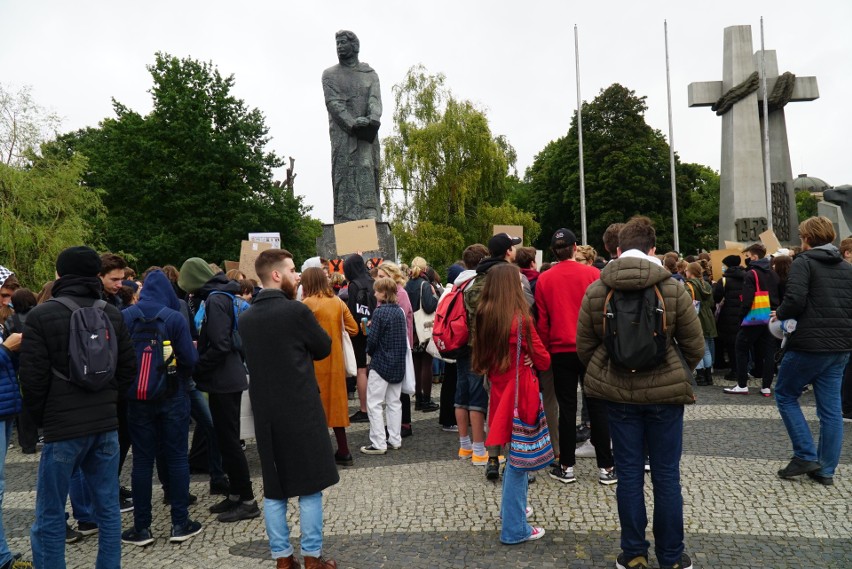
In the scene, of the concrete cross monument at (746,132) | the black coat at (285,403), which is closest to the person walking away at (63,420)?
the black coat at (285,403)

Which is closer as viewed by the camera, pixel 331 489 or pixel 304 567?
pixel 304 567

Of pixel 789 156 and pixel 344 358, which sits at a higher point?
pixel 789 156

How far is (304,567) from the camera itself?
398 centimetres

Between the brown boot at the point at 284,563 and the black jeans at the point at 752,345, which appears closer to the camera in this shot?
the brown boot at the point at 284,563

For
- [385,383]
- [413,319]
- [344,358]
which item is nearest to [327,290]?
[344,358]

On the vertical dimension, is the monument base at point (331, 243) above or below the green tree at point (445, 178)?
below

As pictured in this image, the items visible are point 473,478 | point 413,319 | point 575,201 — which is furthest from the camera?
point 575,201

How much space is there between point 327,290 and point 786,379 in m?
4.21

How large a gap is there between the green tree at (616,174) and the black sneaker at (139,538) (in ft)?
125

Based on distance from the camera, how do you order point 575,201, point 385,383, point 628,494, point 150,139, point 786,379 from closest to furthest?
point 628,494 < point 786,379 < point 385,383 < point 150,139 < point 575,201

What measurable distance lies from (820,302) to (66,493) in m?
5.67

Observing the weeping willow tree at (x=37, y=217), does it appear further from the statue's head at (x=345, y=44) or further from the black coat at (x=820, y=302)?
the black coat at (x=820, y=302)

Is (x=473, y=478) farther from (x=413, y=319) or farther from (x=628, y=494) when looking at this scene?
(x=413, y=319)

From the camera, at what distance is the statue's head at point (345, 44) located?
13.2 m
